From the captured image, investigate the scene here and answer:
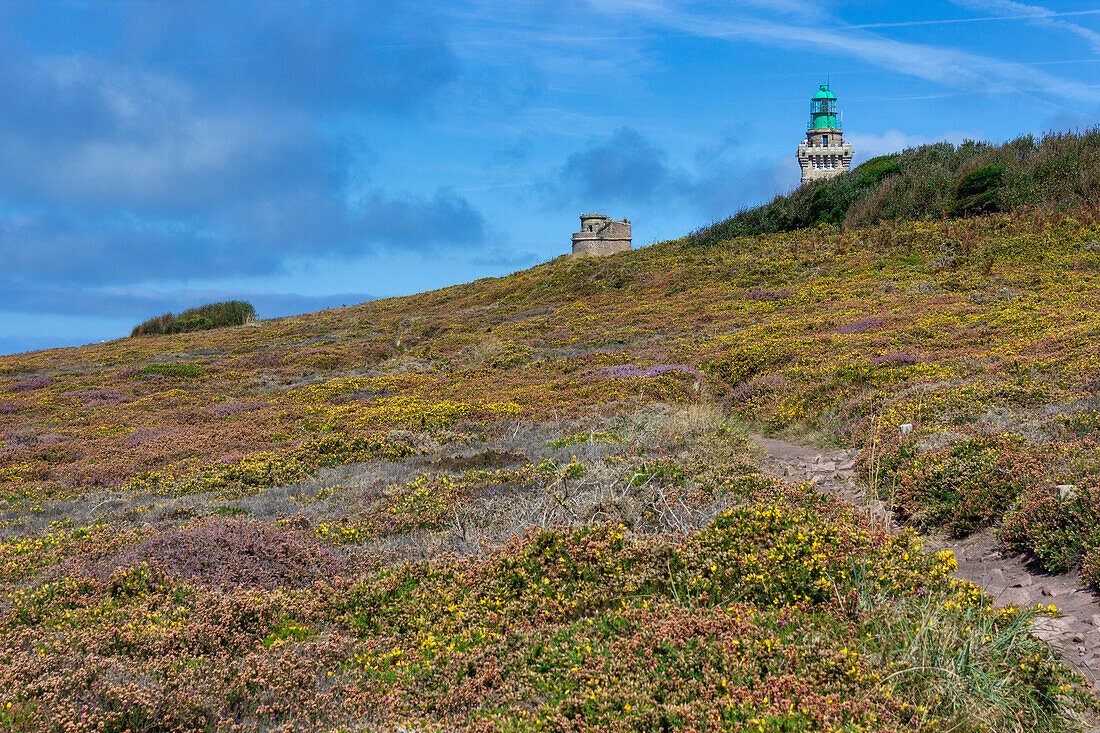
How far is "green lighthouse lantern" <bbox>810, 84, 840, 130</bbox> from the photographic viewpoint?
108m

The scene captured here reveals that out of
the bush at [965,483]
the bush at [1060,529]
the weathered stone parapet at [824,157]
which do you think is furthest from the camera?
the weathered stone parapet at [824,157]

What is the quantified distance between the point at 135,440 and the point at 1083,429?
18.2 meters

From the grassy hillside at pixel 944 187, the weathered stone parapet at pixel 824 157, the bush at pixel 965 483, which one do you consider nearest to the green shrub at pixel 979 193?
the grassy hillside at pixel 944 187

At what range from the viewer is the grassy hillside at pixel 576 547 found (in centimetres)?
450

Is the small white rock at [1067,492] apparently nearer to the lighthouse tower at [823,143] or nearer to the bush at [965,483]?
the bush at [965,483]

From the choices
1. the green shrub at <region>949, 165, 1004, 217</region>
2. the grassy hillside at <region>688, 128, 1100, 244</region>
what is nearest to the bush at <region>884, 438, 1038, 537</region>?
the grassy hillside at <region>688, 128, 1100, 244</region>

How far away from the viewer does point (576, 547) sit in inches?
254

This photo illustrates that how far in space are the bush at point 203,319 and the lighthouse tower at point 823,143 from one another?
71693mm

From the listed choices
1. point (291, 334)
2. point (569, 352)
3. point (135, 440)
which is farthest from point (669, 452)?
point (291, 334)

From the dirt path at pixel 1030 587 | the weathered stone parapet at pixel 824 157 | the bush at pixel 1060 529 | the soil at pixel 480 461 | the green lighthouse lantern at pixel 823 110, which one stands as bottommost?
the dirt path at pixel 1030 587

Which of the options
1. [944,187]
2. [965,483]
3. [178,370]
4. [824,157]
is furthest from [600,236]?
[965,483]

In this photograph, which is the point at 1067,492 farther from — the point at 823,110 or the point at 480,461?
the point at 823,110

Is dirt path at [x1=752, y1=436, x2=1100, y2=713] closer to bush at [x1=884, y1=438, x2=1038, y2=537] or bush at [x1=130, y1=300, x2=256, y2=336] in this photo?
bush at [x1=884, y1=438, x2=1038, y2=537]

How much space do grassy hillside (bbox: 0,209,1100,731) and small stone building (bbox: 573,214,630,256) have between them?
1936 inches
